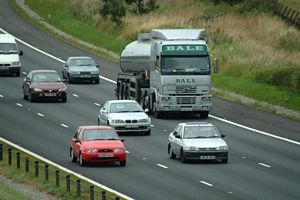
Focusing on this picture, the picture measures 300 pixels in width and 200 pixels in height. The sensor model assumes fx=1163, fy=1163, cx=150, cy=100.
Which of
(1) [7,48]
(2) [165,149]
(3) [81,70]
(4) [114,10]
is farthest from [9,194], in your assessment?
(4) [114,10]

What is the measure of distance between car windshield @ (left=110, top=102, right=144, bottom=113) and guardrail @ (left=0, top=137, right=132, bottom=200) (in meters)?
5.58

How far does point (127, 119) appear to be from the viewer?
49719 millimetres

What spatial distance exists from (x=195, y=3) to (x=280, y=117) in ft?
148

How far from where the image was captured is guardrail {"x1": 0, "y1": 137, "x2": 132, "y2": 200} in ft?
111

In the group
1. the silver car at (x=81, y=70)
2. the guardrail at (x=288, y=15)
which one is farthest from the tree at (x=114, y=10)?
the silver car at (x=81, y=70)

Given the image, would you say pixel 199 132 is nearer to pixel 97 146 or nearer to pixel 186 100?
pixel 97 146

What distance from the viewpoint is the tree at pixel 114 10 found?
9225 centimetres

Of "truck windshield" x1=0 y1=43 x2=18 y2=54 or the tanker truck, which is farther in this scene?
"truck windshield" x1=0 y1=43 x2=18 y2=54

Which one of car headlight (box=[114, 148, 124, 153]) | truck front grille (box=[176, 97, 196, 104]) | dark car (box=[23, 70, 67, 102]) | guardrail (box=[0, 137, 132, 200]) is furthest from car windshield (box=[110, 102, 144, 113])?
dark car (box=[23, 70, 67, 102])

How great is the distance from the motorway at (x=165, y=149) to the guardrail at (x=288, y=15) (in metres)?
22.0

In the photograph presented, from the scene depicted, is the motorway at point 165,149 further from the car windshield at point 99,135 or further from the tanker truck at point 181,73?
the car windshield at point 99,135

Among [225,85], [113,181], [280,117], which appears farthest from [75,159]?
[225,85]

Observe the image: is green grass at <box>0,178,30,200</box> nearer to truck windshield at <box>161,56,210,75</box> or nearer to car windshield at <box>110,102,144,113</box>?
car windshield at <box>110,102,144,113</box>

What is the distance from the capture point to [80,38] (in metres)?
92.2
